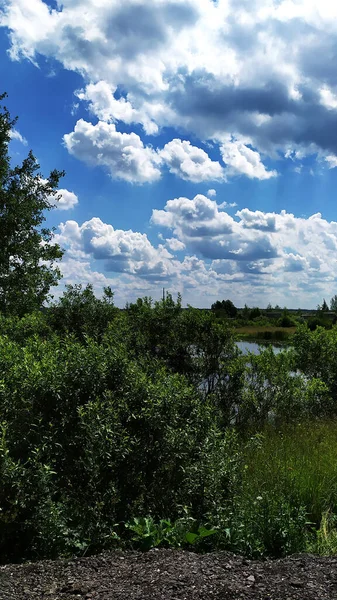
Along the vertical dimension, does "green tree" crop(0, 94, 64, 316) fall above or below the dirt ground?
above

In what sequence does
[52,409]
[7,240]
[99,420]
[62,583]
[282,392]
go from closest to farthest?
[62,583] → [99,420] → [52,409] → [282,392] → [7,240]

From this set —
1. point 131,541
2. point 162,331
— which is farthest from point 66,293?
point 131,541

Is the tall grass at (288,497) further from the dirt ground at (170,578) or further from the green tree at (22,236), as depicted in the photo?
the green tree at (22,236)

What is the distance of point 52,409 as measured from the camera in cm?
482

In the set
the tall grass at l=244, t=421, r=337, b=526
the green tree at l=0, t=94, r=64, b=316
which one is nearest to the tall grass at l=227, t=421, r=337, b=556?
the tall grass at l=244, t=421, r=337, b=526

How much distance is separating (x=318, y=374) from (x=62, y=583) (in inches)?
389

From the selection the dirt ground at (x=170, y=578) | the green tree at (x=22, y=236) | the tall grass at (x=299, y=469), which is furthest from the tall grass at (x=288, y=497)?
→ the green tree at (x=22, y=236)

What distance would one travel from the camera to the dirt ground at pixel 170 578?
3287 millimetres

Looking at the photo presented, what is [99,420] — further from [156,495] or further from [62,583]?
[62,583]

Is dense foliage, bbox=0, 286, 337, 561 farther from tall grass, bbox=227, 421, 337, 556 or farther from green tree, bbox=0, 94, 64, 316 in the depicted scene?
green tree, bbox=0, 94, 64, 316

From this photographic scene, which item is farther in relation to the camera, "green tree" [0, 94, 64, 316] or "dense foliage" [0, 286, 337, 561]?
"green tree" [0, 94, 64, 316]

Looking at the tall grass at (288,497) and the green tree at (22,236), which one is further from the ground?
the green tree at (22,236)

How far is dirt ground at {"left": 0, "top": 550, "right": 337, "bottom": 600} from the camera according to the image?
3287 mm

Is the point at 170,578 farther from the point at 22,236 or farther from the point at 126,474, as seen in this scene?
the point at 22,236
